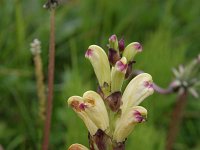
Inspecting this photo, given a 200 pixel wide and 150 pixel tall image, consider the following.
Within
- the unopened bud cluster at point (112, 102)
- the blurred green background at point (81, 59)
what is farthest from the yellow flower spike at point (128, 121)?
the blurred green background at point (81, 59)

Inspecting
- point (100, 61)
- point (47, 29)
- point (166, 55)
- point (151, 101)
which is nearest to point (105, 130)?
point (100, 61)

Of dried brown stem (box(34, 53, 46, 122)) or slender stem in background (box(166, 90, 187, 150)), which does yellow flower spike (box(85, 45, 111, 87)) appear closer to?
dried brown stem (box(34, 53, 46, 122))

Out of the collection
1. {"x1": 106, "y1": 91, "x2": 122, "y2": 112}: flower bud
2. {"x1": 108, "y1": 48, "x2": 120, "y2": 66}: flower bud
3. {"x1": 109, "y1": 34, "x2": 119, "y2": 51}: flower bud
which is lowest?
{"x1": 106, "y1": 91, "x2": 122, "y2": 112}: flower bud

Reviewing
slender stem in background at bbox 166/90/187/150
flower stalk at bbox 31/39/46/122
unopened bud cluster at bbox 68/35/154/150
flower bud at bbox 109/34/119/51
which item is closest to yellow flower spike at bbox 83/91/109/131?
unopened bud cluster at bbox 68/35/154/150

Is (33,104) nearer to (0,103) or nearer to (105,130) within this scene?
(0,103)

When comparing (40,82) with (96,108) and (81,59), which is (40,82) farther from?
(81,59)

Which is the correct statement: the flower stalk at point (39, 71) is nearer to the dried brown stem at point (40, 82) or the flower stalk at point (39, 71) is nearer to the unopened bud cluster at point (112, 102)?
the dried brown stem at point (40, 82)
